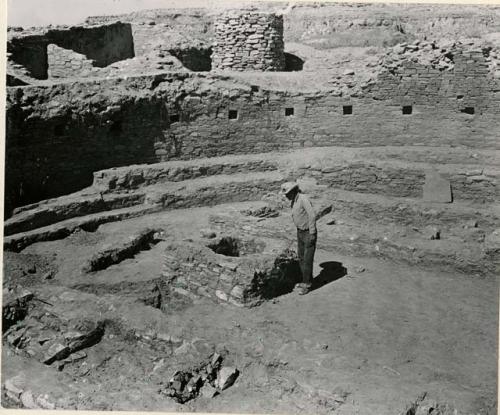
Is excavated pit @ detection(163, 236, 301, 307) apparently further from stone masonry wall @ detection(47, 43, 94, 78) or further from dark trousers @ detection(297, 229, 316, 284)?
stone masonry wall @ detection(47, 43, 94, 78)

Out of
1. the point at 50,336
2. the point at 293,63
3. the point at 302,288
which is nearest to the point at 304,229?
the point at 302,288

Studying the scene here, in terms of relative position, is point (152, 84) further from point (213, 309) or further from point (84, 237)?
point (213, 309)

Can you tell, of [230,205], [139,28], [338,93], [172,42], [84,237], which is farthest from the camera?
[139,28]

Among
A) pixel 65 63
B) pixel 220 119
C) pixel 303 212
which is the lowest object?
pixel 303 212

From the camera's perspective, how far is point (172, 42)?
16.7 meters

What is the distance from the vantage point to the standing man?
883 centimetres

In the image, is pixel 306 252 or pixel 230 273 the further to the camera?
pixel 306 252

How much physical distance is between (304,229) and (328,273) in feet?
3.83

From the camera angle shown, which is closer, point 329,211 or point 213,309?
point 213,309

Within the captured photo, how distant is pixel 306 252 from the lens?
29.3 feet

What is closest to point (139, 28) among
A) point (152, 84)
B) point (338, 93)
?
point (152, 84)

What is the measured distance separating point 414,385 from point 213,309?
9.43ft

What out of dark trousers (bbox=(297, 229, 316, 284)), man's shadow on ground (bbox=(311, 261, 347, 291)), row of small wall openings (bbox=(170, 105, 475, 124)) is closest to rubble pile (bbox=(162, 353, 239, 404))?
dark trousers (bbox=(297, 229, 316, 284))

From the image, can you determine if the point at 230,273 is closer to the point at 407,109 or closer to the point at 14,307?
the point at 14,307
